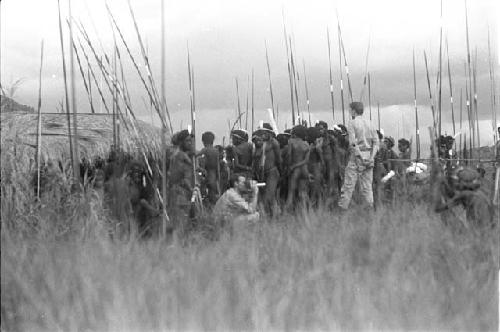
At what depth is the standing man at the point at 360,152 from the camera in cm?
891

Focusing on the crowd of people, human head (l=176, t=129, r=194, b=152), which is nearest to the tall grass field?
the crowd of people

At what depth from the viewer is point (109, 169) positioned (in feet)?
25.1

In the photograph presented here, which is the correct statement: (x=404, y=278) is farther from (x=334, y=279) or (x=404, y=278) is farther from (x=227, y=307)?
(x=227, y=307)

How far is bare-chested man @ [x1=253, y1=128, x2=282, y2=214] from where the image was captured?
936 centimetres

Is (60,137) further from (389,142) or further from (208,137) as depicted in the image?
(389,142)

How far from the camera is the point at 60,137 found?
28.0ft

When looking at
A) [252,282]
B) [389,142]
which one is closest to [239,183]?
[252,282]

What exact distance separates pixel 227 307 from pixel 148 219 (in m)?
3.27

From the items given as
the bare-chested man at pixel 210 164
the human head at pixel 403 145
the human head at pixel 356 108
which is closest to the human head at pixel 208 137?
the bare-chested man at pixel 210 164

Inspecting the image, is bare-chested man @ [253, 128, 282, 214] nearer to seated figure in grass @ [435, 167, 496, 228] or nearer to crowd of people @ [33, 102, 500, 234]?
crowd of people @ [33, 102, 500, 234]

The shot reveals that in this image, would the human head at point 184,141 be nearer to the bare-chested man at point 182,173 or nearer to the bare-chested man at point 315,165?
the bare-chested man at point 182,173

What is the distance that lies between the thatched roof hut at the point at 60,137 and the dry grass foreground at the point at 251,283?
2018mm

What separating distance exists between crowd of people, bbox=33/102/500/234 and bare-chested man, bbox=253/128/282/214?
12 mm

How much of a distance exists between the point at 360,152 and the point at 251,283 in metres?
4.46
